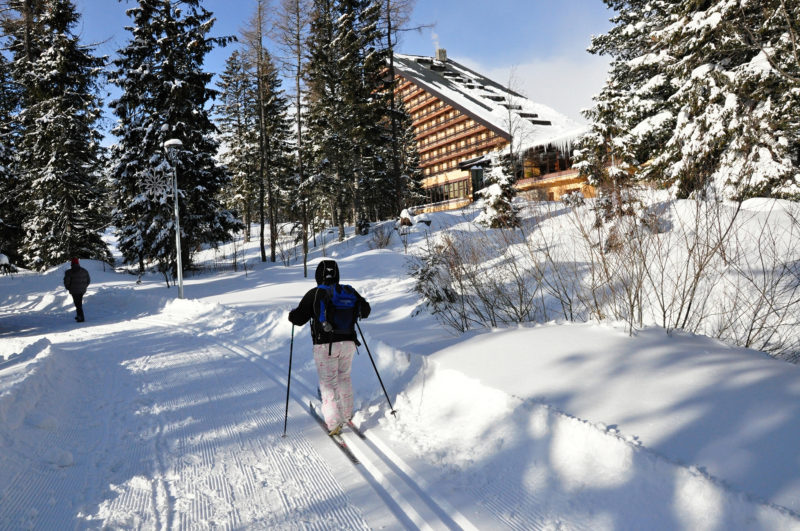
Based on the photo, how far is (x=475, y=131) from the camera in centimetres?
4444

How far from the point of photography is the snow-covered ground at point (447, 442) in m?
2.49

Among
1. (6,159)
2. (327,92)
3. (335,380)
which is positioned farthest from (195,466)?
(327,92)

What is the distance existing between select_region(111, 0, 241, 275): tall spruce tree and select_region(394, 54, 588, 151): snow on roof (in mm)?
15911

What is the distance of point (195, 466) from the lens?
11.8ft

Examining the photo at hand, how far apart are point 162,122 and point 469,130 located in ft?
107

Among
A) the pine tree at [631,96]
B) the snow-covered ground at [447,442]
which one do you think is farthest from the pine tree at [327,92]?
the snow-covered ground at [447,442]

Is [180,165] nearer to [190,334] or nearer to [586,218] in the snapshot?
[190,334]

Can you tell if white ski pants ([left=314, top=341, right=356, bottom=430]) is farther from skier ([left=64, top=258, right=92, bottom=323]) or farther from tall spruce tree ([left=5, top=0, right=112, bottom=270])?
tall spruce tree ([left=5, top=0, right=112, bottom=270])

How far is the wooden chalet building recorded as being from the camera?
117ft

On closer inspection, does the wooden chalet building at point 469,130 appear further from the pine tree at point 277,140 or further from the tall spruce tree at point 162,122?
the tall spruce tree at point 162,122

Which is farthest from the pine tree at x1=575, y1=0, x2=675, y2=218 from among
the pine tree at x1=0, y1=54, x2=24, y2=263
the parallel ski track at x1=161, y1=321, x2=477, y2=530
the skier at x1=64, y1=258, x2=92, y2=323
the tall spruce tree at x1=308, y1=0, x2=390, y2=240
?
the pine tree at x1=0, y1=54, x2=24, y2=263

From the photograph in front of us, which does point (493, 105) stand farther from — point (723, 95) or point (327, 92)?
point (723, 95)

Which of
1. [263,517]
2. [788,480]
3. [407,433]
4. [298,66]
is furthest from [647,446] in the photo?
[298,66]

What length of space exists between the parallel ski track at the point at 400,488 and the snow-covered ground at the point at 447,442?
0.01m
